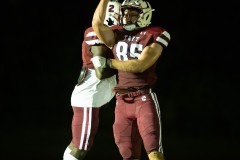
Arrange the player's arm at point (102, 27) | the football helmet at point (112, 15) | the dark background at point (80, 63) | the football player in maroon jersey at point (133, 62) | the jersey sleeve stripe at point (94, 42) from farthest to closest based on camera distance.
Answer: the dark background at point (80, 63) → the football helmet at point (112, 15) → the jersey sleeve stripe at point (94, 42) → the player's arm at point (102, 27) → the football player in maroon jersey at point (133, 62)

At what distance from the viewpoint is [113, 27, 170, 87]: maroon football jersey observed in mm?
5125

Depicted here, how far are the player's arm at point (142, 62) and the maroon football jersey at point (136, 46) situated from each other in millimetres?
52

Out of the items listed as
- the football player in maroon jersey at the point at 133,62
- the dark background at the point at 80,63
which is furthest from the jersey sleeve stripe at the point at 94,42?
the dark background at the point at 80,63

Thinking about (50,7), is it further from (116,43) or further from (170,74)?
(116,43)

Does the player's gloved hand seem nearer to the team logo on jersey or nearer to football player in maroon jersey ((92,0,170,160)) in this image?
football player in maroon jersey ((92,0,170,160))

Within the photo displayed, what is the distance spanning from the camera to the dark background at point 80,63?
916 cm

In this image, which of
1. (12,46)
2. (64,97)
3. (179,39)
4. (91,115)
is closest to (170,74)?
(179,39)

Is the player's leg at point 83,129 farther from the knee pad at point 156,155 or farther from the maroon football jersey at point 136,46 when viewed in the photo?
the knee pad at point 156,155

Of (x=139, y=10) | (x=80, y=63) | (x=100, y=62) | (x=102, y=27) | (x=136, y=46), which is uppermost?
(x=139, y=10)

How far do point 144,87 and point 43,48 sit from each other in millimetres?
4374

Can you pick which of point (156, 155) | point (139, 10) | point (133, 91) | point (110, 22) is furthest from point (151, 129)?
point (110, 22)

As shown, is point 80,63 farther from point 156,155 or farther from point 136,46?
point 156,155

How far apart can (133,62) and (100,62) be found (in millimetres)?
234

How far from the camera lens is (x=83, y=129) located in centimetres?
553
